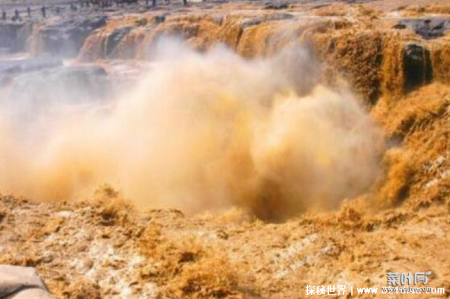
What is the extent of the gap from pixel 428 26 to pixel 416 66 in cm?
238

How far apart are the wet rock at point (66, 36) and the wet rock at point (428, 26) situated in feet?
79.8

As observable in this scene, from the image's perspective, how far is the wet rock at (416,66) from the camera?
44.8ft

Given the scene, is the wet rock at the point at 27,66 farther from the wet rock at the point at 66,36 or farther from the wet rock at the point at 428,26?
the wet rock at the point at 428,26

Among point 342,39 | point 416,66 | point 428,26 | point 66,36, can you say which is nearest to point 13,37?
point 66,36

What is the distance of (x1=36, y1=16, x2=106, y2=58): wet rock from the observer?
3431 centimetres

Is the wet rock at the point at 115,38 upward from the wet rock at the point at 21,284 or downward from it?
upward

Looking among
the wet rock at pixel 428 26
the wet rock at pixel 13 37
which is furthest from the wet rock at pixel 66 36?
the wet rock at pixel 428 26

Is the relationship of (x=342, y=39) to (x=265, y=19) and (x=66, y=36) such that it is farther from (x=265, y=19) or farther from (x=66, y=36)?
(x=66, y=36)

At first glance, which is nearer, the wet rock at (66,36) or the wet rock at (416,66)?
the wet rock at (416,66)

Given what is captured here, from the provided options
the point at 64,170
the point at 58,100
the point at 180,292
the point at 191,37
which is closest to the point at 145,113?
the point at 64,170

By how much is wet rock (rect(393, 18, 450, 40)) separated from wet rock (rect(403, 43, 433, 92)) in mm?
1271

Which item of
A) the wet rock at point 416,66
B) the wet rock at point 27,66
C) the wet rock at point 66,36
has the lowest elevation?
the wet rock at point 416,66

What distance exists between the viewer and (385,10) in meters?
20.6

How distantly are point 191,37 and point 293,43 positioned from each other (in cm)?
933
